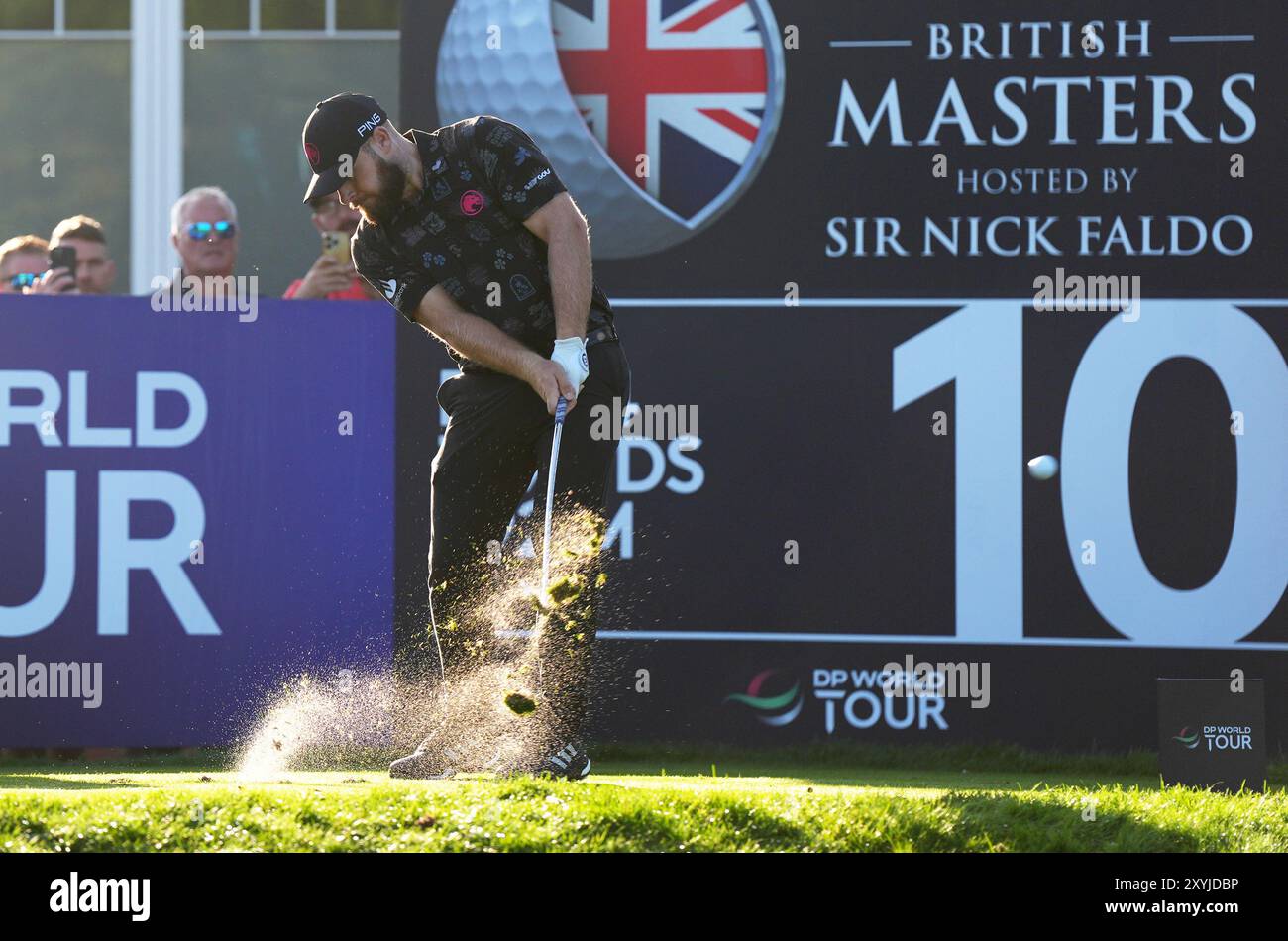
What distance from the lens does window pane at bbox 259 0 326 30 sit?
10180 millimetres

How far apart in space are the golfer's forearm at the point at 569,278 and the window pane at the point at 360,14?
515cm

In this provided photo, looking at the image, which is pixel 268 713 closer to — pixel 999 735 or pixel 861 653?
pixel 861 653

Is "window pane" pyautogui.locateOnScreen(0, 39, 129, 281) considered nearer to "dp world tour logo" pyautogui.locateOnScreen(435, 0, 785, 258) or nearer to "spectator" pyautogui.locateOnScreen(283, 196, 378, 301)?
"spectator" pyautogui.locateOnScreen(283, 196, 378, 301)

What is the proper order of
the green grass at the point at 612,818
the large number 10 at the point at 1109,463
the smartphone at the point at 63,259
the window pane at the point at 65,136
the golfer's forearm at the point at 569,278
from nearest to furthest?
the green grass at the point at 612,818, the golfer's forearm at the point at 569,278, the large number 10 at the point at 1109,463, the smartphone at the point at 63,259, the window pane at the point at 65,136

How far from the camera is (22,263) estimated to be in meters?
8.04

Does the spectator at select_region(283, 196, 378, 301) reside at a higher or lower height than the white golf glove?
higher

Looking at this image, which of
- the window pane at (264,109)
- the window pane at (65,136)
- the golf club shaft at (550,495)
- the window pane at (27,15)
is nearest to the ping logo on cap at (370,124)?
the golf club shaft at (550,495)

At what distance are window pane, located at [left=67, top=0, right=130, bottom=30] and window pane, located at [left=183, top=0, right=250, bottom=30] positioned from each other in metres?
0.35

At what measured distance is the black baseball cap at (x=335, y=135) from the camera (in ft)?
17.4
